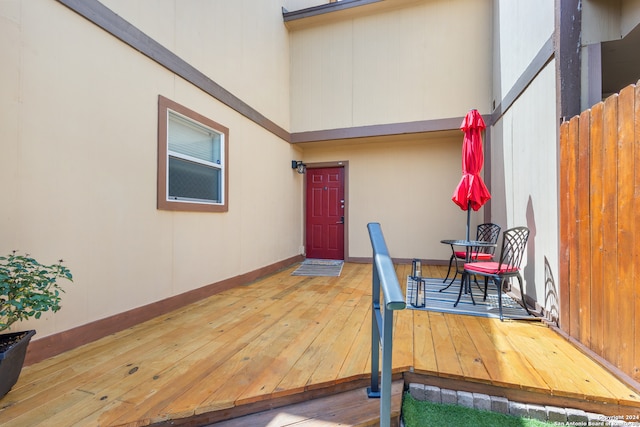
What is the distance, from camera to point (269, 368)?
183 cm

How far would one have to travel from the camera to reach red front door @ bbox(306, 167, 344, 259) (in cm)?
607

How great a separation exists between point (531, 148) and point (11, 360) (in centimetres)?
476

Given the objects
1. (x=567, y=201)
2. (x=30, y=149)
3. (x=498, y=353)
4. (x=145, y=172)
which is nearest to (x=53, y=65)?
(x=30, y=149)

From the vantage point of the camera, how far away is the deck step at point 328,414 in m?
1.46

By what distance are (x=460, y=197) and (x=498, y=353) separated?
6.59ft

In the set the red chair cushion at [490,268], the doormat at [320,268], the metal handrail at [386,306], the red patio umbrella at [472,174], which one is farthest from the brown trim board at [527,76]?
the doormat at [320,268]

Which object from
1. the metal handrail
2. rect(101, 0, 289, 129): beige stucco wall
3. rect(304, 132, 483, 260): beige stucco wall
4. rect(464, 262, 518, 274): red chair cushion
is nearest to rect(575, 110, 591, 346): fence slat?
rect(464, 262, 518, 274): red chair cushion

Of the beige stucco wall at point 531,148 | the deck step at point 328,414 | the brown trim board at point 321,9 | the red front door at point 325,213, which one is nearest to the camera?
A: the deck step at point 328,414

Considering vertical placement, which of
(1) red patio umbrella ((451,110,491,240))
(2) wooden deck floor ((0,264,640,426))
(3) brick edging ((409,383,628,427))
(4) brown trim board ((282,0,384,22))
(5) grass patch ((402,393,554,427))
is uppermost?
(4) brown trim board ((282,0,384,22))

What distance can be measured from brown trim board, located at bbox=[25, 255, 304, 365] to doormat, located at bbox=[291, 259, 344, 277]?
160 cm

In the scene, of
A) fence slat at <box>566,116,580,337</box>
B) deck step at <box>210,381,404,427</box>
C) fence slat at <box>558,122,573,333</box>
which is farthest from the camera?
fence slat at <box>558,122,573,333</box>

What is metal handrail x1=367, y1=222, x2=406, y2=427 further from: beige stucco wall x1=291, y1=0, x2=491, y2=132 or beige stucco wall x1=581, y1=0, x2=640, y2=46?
beige stucco wall x1=291, y1=0, x2=491, y2=132

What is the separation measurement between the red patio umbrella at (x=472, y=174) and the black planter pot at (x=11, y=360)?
165 inches

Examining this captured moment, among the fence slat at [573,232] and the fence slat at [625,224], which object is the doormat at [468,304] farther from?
the fence slat at [625,224]
